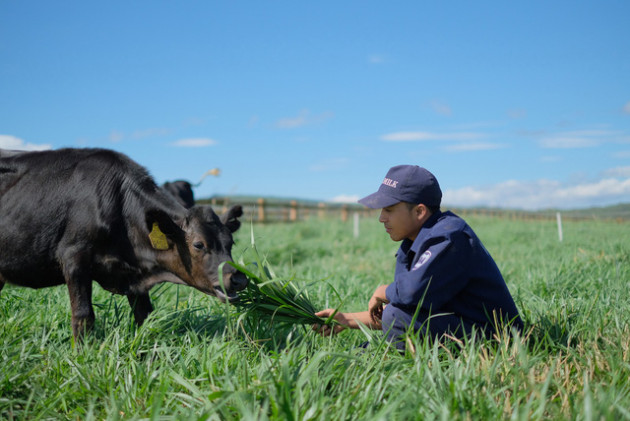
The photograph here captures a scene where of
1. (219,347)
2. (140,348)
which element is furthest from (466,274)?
(140,348)

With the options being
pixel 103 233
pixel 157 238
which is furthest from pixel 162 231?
pixel 103 233

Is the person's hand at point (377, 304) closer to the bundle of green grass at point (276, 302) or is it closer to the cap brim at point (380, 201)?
the bundle of green grass at point (276, 302)

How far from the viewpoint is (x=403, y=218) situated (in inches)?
126

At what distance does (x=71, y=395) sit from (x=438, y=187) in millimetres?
2343

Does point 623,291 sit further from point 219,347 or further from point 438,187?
point 219,347

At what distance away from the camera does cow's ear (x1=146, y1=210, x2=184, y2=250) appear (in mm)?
3875

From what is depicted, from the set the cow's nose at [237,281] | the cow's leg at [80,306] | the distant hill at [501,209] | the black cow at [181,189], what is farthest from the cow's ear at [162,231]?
the distant hill at [501,209]

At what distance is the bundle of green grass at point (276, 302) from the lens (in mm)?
3377

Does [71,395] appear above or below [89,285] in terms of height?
below

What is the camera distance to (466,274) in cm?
291

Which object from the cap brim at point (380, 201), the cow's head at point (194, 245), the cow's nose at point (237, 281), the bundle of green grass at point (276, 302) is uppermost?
→ the cap brim at point (380, 201)

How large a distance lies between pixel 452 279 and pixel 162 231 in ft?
7.26

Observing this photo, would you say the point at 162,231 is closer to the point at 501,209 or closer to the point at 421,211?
the point at 421,211

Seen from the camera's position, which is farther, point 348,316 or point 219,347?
point 348,316
